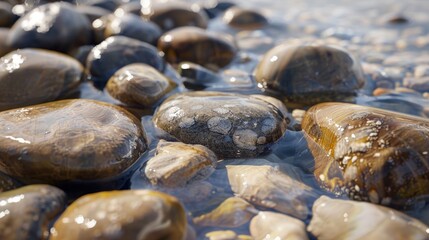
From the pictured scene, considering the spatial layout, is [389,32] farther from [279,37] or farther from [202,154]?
[202,154]

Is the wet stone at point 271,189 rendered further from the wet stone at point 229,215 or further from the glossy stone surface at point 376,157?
the glossy stone surface at point 376,157

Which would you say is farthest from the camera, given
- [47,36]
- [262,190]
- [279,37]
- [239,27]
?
[239,27]

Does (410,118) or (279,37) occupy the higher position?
(410,118)

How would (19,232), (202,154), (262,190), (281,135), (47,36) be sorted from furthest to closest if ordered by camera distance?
1. (47,36)
2. (281,135)
3. (202,154)
4. (262,190)
5. (19,232)

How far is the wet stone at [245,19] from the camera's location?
18.7 feet

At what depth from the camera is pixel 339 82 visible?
338 centimetres

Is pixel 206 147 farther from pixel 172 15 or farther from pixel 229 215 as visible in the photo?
pixel 172 15

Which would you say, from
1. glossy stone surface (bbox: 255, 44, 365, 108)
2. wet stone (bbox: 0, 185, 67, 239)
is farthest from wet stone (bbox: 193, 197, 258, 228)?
glossy stone surface (bbox: 255, 44, 365, 108)

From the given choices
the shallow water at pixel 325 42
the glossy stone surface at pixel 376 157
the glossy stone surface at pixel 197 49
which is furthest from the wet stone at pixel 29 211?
the glossy stone surface at pixel 197 49

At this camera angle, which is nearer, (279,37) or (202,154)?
(202,154)

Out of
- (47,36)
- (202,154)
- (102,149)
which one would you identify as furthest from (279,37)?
(102,149)

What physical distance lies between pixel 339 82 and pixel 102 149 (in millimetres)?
2073

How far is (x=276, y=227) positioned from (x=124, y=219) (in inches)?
26.9

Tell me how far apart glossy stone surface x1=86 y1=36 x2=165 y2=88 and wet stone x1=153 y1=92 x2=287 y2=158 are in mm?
1075
